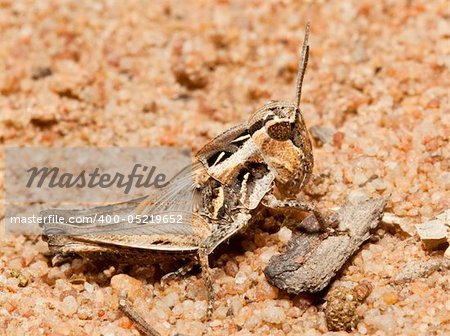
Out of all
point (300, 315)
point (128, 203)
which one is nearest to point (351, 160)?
point (300, 315)

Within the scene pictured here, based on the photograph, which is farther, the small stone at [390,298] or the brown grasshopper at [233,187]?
the brown grasshopper at [233,187]

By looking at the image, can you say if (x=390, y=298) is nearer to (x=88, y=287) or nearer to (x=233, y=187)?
(x=233, y=187)

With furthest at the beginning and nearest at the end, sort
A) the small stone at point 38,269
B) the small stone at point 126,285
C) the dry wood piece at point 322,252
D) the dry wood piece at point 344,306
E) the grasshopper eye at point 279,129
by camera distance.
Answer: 1. the small stone at point 38,269
2. the small stone at point 126,285
3. the grasshopper eye at point 279,129
4. the dry wood piece at point 322,252
5. the dry wood piece at point 344,306

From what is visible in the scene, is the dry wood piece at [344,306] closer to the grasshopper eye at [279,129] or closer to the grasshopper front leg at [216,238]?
the grasshopper front leg at [216,238]

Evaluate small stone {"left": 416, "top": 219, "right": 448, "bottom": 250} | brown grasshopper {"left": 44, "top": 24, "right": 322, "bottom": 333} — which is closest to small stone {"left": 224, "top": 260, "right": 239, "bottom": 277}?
brown grasshopper {"left": 44, "top": 24, "right": 322, "bottom": 333}

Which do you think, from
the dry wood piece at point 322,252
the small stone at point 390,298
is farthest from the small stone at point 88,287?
the small stone at point 390,298

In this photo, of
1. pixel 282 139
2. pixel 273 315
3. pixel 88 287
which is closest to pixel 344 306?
pixel 273 315

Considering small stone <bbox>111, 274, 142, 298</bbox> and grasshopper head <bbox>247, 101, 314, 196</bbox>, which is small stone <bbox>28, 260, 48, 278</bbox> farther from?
grasshopper head <bbox>247, 101, 314, 196</bbox>

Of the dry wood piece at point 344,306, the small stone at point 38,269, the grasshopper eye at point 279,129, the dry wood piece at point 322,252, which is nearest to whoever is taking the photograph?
the dry wood piece at point 344,306
